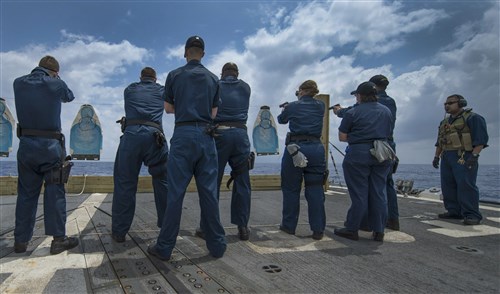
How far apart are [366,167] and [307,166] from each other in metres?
0.71

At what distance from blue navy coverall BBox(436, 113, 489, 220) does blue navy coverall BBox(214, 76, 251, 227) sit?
11.5ft

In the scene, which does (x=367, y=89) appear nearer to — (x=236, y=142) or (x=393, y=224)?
(x=236, y=142)

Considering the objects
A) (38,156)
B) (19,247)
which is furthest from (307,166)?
(19,247)

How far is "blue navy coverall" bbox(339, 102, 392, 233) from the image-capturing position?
3.77m

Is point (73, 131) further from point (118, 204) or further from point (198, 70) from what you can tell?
point (198, 70)

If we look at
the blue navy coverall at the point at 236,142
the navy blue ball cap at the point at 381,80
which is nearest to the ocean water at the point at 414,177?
the blue navy coverall at the point at 236,142

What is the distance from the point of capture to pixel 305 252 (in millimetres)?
3105

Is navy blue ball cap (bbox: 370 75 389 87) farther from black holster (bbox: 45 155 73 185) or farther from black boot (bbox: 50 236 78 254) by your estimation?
black boot (bbox: 50 236 78 254)

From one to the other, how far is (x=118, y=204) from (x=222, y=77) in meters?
1.91

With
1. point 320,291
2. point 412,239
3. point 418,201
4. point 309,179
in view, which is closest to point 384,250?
point 412,239

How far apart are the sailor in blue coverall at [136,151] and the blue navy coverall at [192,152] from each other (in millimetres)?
636

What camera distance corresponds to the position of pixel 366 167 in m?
3.80

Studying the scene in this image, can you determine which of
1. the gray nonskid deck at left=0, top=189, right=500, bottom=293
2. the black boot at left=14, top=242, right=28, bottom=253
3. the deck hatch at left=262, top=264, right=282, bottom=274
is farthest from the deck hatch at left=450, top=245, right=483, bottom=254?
the black boot at left=14, top=242, right=28, bottom=253

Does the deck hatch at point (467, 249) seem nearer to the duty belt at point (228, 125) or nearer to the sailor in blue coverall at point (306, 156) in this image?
the sailor in blue coverall at point (306, 156)
